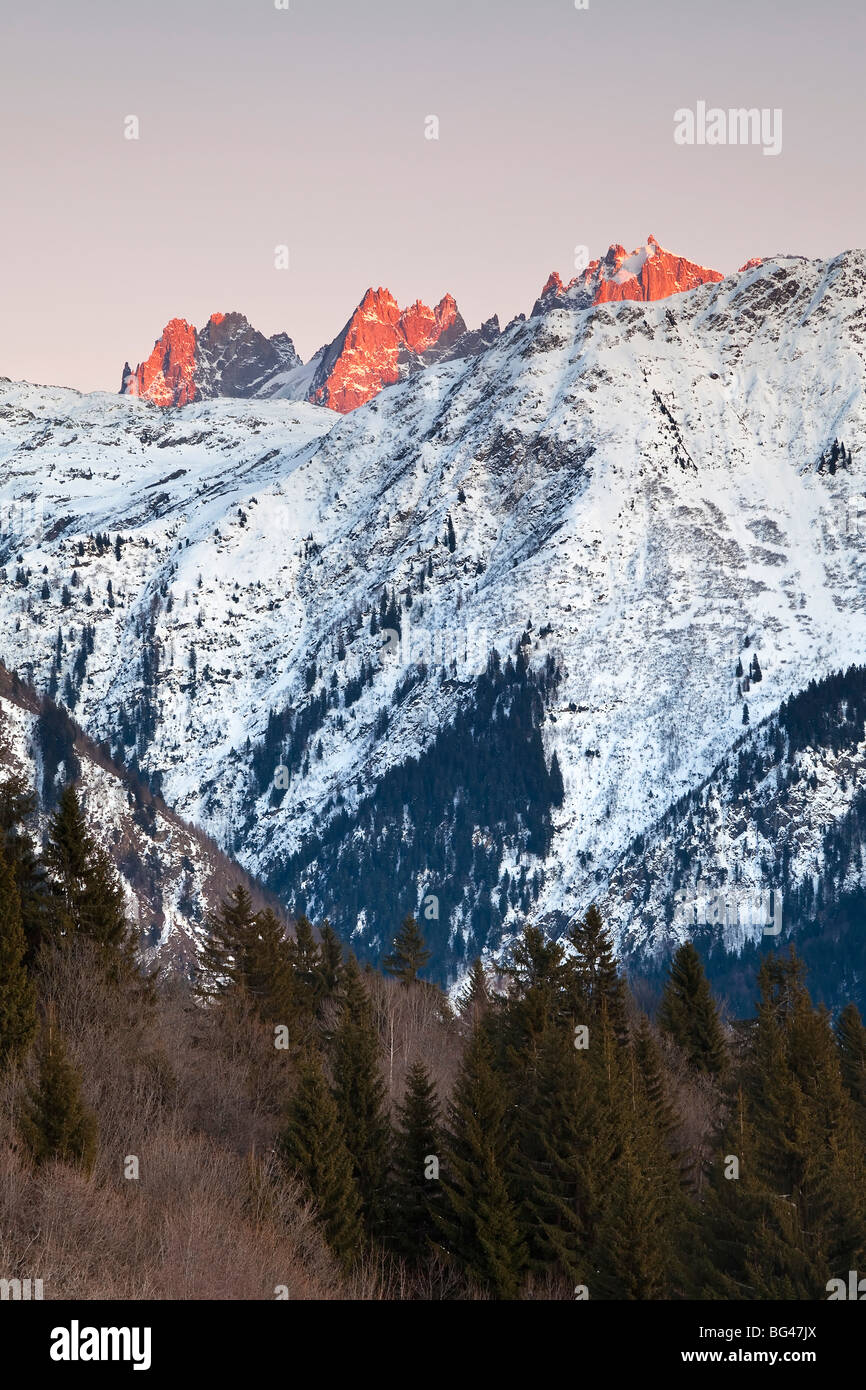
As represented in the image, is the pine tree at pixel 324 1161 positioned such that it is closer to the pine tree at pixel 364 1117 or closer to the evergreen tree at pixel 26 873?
the pine tree at pixel 364 1117

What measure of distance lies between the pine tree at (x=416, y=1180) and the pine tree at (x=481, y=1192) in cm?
68

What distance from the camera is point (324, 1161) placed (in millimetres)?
51250

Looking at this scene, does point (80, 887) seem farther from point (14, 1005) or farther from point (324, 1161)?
point (324, 1161)

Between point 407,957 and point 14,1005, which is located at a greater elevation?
point 14,1005

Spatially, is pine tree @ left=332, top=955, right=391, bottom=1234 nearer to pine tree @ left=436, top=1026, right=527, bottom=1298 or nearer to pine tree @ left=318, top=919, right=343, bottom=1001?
pine tree @ left=436, top=1026, right=527, bottom=1298

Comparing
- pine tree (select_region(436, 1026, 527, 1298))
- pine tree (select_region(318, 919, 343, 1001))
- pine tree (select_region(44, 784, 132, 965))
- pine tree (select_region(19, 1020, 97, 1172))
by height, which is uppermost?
pine tree (select_region(44, 784, 132, 965))

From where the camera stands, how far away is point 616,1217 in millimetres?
46875

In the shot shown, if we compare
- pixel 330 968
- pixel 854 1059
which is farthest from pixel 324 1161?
pixel 330 968

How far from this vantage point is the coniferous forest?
39.3 meters

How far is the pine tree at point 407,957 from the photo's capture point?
10931cm

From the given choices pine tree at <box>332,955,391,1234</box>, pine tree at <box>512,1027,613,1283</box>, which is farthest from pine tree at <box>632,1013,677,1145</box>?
pine tree at <box>332,955,391,1234</box>

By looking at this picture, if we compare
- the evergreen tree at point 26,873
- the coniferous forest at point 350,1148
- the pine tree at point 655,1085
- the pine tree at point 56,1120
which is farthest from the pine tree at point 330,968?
the pine tree at point 56,1120

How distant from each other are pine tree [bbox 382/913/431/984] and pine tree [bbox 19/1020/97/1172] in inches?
2592

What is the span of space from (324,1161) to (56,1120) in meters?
12.3
